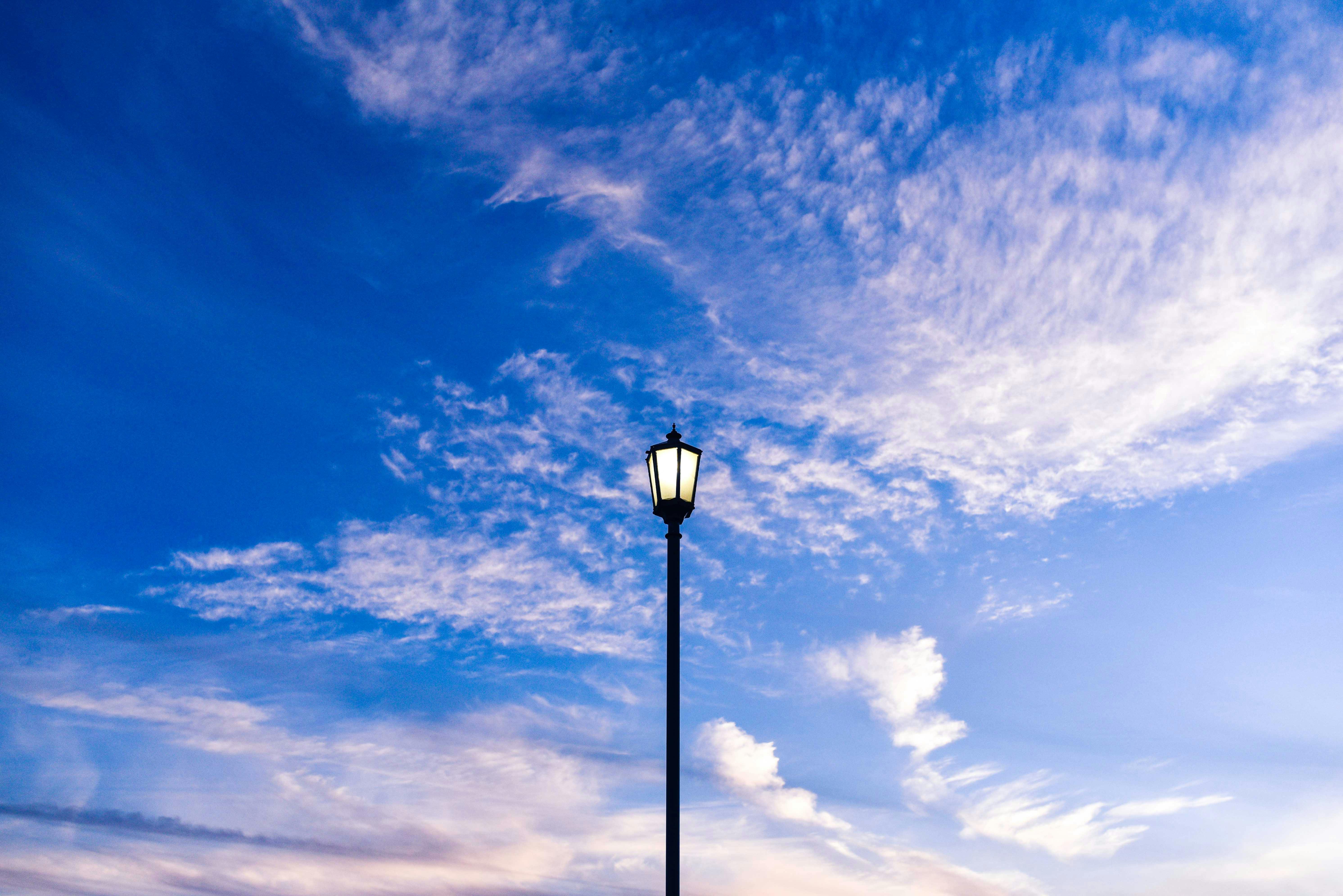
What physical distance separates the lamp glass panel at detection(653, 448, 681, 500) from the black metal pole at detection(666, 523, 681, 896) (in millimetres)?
339

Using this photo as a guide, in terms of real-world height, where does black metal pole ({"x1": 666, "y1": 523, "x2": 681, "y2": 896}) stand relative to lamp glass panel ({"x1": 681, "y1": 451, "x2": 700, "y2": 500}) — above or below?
below

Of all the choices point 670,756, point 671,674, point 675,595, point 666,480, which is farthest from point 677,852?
point 666,480

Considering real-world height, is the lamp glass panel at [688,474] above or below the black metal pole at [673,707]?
above

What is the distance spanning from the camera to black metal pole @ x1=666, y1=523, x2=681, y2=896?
27.4 feet

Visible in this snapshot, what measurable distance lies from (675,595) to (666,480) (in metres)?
1.30

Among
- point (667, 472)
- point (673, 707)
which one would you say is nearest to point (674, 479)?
point (667, 472)

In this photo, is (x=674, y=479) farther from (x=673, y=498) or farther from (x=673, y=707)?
(x=673, y=707)

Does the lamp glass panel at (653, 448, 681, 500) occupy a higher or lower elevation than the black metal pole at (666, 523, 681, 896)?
higher

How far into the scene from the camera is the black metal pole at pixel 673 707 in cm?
834

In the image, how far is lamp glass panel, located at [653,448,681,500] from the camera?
980cm

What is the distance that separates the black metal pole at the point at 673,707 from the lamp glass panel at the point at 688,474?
36 cm

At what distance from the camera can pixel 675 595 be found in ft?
31.3

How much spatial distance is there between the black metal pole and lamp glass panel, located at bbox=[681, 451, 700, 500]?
0.36 meters

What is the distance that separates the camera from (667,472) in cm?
983
